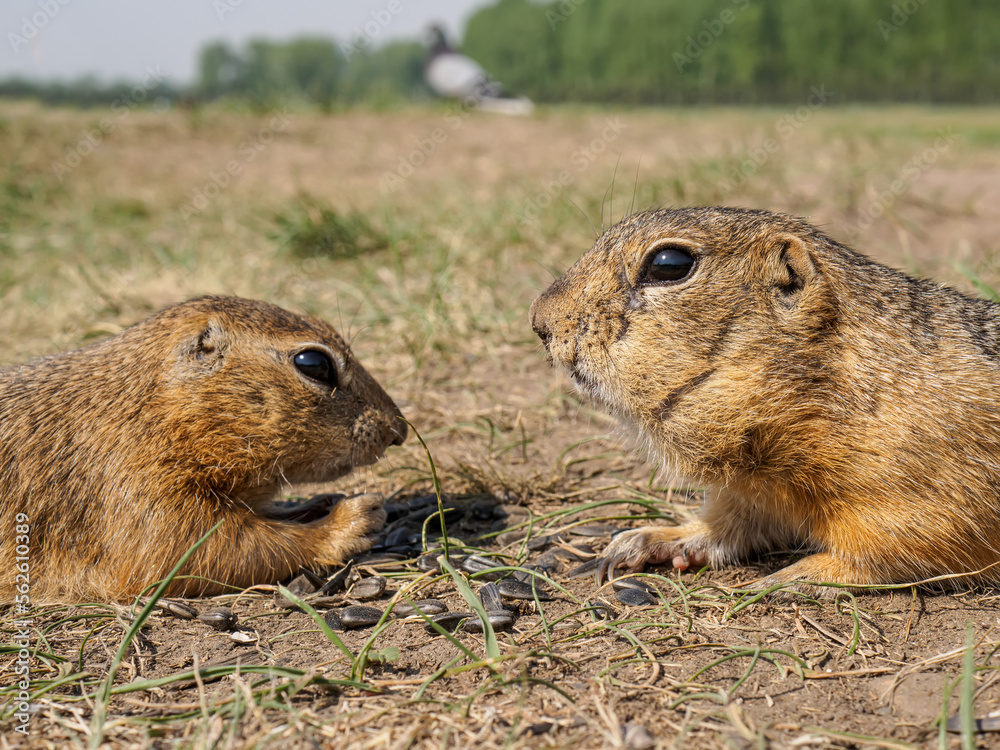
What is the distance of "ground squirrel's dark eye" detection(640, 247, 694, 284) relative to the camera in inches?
129

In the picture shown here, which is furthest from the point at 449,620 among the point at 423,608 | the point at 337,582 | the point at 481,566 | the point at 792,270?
the point at 792,270

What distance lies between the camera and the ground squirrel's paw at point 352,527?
146 inches

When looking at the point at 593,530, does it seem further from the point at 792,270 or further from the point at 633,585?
the point at 792,270

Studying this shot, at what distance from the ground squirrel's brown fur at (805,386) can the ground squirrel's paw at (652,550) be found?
15.4 inches

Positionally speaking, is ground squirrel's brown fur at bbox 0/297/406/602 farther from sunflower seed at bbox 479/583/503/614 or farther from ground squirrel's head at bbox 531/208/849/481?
ground squirrel's head at bbox 531/208/849/481

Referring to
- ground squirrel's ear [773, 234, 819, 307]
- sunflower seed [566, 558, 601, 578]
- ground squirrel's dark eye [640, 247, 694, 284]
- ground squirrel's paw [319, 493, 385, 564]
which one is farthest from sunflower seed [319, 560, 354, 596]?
ground squirrel's ear [773, 234, 819, 307]

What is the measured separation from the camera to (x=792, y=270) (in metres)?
3.25

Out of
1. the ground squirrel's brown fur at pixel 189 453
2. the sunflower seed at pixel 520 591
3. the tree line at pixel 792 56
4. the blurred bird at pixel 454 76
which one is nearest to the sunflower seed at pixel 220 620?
the ground squirrel's brown fur at pixel 189 453

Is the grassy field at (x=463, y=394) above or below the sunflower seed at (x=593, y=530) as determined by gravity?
above

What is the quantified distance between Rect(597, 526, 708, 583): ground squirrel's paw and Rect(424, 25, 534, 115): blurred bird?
26.7 m

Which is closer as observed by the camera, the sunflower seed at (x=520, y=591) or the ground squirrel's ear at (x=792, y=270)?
the ground squirrel's ear at (x=792, y=270)

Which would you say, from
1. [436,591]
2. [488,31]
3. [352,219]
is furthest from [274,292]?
[488,31]

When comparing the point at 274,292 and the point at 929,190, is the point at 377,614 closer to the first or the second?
the point at 274,292

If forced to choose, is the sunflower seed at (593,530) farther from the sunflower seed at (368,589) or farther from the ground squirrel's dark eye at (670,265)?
the ground squirrel's dark eye at (670,265)
